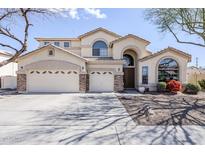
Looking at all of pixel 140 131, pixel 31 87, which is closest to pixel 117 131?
pixel 140 131

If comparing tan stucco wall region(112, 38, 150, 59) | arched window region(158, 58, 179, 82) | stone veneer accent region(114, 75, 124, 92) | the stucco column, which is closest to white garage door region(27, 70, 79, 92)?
the stucco column

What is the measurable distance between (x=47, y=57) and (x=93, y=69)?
4231 millimetres

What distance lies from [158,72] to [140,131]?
1517 cm

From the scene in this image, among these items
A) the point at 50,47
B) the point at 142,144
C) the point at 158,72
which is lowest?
the point at 142,144

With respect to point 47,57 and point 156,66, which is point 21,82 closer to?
point 47,57

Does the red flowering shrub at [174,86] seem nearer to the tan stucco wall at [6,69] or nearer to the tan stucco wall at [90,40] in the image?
the tan stucco wall at [90,40]

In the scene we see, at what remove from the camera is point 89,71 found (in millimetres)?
21219

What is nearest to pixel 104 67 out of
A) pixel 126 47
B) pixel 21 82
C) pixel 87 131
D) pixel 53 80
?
pixel 126 47

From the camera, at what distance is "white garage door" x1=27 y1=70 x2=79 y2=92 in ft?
67.2

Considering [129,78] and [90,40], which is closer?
[129,78]

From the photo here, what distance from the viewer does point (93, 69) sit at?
2123 centimetres

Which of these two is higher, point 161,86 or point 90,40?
point 90,40

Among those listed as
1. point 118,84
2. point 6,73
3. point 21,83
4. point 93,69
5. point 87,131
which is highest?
point 93,69
